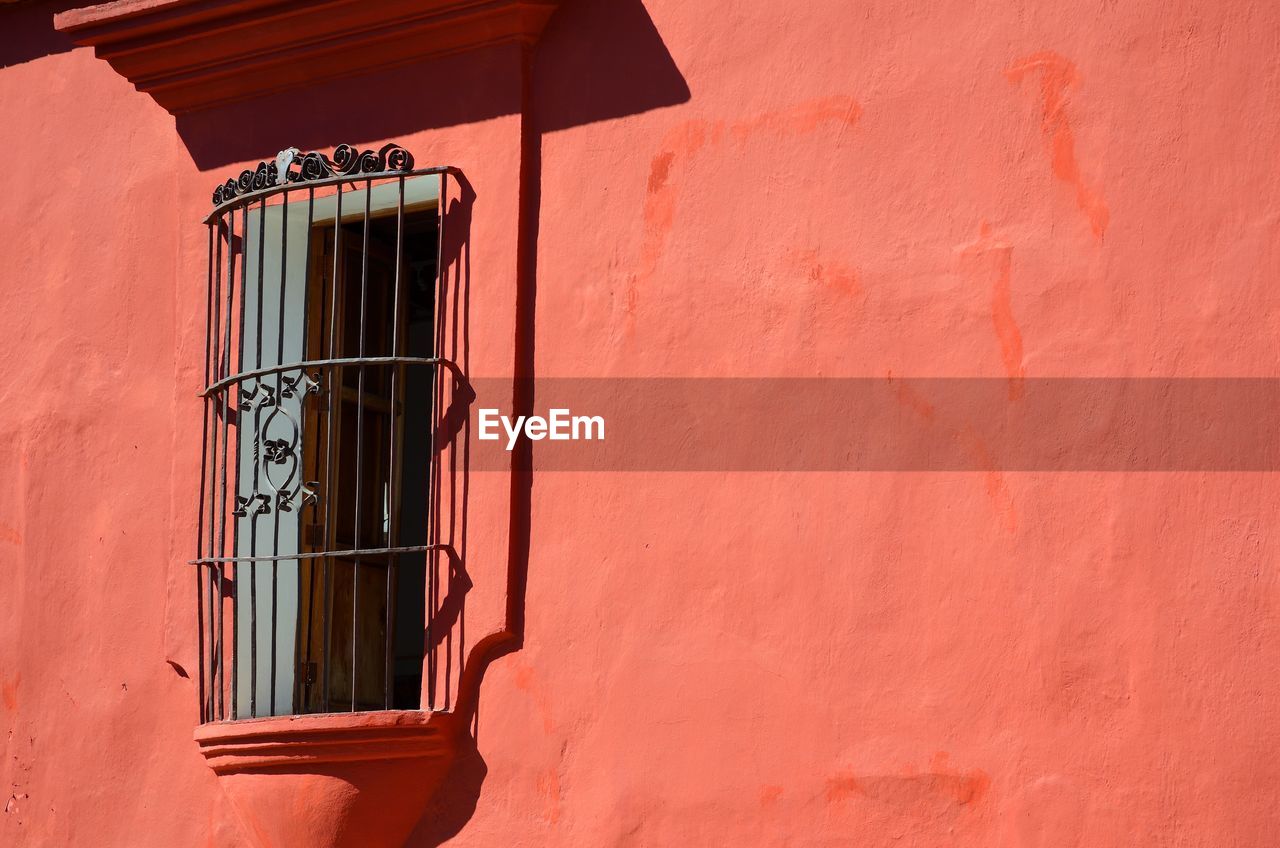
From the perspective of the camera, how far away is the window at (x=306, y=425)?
18.7 feet

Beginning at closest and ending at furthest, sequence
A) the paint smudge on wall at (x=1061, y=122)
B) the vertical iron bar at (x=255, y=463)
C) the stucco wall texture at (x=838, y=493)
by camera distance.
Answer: the stucco wall texture at (x=838, y=493)
the paint smudge on wall at (x=1061, y=122)
the vertical iron bar at (x=255, y=463)

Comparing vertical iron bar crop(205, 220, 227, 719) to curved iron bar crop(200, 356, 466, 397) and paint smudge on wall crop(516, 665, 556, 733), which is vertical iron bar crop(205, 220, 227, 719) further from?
paint smudge on wall crop(516, 665, 556, 733)

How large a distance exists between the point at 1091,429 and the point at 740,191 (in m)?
1.25

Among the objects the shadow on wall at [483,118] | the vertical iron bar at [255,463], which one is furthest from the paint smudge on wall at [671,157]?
the vertical iron bar at [255,463]

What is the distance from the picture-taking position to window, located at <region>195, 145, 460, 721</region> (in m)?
5.70

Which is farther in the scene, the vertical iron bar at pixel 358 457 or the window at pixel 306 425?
the window at pixel 306 425

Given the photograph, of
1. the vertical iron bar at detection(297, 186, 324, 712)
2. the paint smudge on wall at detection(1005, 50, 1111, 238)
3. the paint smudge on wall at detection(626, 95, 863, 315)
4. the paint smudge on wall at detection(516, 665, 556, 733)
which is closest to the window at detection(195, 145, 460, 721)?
the vertical iron bar at detection(297, 186, 324, 712)

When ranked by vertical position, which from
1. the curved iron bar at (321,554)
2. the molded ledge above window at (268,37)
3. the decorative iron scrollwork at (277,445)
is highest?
the molded ledge above window at (268,37)

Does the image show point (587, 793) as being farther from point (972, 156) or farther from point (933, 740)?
point (972, 156)

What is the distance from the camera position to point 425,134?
5754 millimetres

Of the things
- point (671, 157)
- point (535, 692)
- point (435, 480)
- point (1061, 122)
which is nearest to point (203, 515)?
point (435, 480)

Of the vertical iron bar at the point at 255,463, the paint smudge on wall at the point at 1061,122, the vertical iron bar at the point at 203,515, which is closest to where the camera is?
the paint smudge on wall at the point at 1061,122

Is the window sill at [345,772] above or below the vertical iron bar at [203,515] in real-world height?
below

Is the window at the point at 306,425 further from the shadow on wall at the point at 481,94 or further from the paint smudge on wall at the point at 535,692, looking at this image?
the paint smudge on wall at the point at 535,692
